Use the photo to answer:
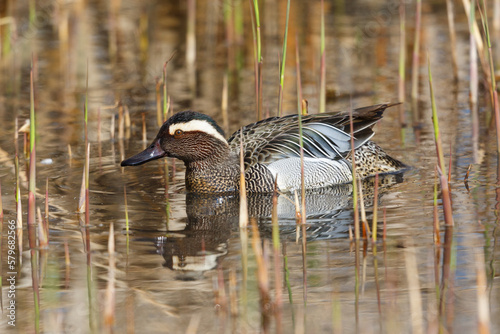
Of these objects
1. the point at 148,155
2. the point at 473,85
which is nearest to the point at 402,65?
the point at 473,85

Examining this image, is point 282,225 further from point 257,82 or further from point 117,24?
point 117,24

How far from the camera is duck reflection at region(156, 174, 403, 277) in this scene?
18.2ft

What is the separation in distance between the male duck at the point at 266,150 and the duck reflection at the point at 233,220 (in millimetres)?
131

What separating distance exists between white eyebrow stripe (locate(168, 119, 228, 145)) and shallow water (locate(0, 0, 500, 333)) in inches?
21.6

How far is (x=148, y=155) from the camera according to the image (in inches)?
285

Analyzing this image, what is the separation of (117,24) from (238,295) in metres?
11.0

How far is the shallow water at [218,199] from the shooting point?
455cm

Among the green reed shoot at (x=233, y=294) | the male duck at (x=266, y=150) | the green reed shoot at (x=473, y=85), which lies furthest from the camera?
the green reed shoot at (x=473, y=85)

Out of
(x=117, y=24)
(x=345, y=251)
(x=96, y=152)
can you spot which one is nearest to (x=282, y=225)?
(x=345, y=251)

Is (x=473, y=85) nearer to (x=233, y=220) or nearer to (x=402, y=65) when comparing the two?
(x=402, y=65)

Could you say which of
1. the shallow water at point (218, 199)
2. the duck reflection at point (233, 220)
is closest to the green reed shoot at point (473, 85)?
the shallow water at point (218, 199)

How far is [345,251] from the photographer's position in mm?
5391

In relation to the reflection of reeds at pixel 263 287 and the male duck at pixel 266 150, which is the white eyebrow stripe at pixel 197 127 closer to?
the male duck at pixel 266 150

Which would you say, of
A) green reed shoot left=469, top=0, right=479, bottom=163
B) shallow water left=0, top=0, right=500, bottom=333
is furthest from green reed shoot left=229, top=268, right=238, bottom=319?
green reed shoot left=469, top=0, right=479, bottom=163
